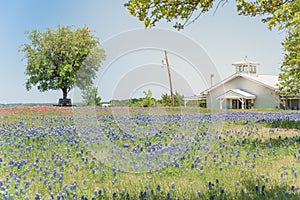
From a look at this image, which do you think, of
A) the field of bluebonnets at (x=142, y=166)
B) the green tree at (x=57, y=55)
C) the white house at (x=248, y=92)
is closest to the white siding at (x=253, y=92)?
the white house at (x=248, y=92)

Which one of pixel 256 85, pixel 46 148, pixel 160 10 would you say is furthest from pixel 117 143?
pixel 256 85

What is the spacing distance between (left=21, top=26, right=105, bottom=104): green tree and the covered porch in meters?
16.7

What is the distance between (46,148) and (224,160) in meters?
3.76

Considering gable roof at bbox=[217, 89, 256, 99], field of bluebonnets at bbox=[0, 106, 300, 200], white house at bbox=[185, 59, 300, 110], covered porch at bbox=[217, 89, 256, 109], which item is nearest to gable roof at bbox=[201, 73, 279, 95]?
white house at bbox=[185, 59, 300, 110]

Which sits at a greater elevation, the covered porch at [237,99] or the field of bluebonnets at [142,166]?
the covered porch at [237,99]

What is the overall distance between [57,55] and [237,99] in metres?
22.7

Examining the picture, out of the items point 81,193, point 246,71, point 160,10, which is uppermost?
point 246,71

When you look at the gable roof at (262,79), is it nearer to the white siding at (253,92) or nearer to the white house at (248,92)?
the white house at (248,92)

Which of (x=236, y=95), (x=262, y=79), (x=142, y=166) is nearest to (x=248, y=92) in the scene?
(x=236, y=95)

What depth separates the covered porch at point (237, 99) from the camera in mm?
42625

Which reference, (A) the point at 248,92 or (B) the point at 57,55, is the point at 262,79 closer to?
(A) the point at 248,92

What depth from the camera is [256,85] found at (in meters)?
43.0

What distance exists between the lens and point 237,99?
44781mm

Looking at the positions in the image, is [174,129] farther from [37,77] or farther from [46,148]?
[37,77]
